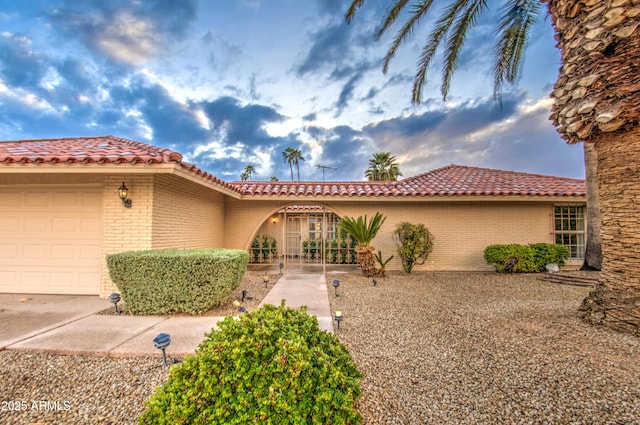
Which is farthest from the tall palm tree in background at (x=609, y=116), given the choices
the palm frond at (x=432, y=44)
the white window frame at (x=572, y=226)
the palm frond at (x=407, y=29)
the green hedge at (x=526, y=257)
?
the white window frame at (x=572, y=226)

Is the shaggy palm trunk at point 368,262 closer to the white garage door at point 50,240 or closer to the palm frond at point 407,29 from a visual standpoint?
the palm frond at point 407,29

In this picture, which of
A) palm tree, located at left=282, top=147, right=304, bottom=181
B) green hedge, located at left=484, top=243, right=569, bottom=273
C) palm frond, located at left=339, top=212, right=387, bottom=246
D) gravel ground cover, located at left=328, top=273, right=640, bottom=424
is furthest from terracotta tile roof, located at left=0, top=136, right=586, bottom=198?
palm tree, located at left=282, top=147, right=304, bottom=181

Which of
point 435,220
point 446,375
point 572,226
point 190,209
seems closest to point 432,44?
point 435,220

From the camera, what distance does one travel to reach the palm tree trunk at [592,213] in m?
8.27

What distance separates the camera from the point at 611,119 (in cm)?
391

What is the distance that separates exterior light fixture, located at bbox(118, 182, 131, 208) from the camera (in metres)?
5.63

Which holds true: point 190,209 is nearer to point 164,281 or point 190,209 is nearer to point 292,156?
point 164,281

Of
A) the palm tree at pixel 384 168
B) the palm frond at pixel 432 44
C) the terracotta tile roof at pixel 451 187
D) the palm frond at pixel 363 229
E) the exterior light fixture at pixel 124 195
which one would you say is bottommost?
the palm frond at pixel 363 229

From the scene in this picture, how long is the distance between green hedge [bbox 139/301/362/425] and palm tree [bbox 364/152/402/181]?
30.9 metres

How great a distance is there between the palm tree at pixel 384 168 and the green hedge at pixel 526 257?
75.0 ft

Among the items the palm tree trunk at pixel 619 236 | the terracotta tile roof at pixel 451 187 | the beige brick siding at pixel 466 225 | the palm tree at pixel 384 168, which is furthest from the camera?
the palm tree at pixel 384 168

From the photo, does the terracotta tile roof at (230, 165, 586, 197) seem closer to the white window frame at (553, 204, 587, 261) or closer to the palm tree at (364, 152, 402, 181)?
the white window frame at (553, 204, 587, 261)

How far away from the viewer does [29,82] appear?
395 inches

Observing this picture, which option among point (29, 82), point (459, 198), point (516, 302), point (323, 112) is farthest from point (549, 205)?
point (29, 82)
